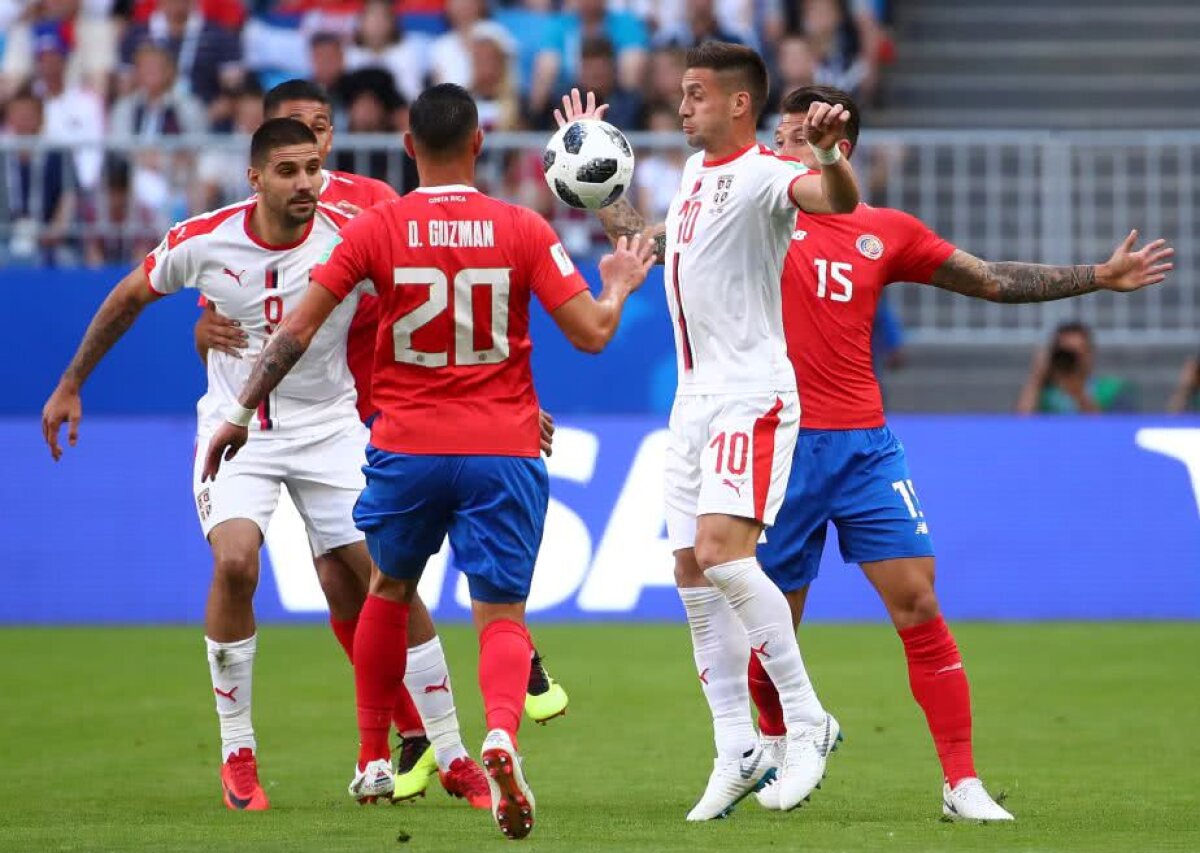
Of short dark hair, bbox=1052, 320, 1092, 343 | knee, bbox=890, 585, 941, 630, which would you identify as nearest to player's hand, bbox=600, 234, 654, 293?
knee, bbox=890, 585, 941, 630

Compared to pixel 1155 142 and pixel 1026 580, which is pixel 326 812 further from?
pixel 1155 142

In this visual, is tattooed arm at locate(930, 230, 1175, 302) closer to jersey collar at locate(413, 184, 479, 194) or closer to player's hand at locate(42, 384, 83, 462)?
jersey collar at locate(413, 184, 479, 194)

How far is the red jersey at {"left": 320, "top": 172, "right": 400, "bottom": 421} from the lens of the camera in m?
8.58

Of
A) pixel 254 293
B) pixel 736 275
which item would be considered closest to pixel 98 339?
pixel 254 293

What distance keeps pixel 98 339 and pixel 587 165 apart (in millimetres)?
2179

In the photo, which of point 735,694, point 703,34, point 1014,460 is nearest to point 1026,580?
point 1014,460

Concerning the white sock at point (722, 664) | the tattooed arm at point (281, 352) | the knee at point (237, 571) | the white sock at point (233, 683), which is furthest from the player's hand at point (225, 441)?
the white sock at point (722, 664)

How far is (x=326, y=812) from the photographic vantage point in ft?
25.3

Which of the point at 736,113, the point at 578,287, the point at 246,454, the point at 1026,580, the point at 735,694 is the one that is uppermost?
the point at 736,113

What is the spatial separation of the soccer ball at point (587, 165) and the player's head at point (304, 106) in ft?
4.62

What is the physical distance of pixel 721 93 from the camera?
7.49 m

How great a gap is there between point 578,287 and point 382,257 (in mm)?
634

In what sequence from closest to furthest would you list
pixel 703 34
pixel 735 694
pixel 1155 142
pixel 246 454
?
pixel 735 694, pixel 246 454, pixel 1155 142, pixel 703 34

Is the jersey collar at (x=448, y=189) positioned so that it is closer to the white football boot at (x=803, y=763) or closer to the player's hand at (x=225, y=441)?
the player's hand at (x=225, y=441)
